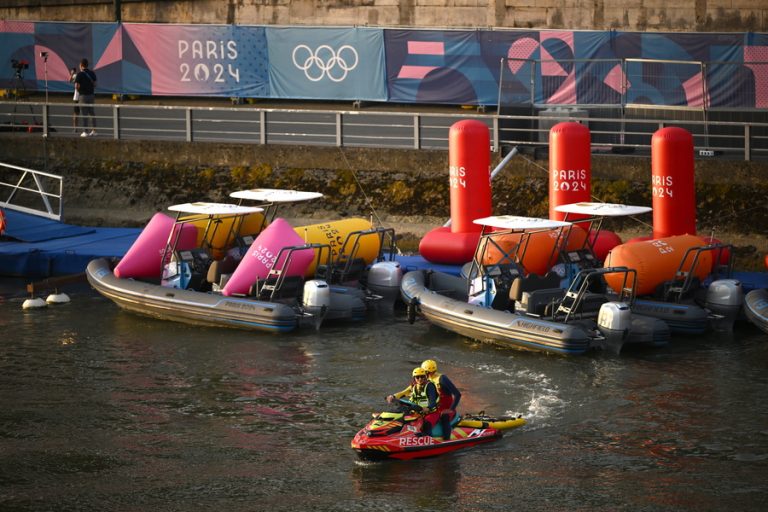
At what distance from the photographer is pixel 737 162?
97.3 ft

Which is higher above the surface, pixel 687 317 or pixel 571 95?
pixel 571 95

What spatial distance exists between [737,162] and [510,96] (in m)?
7.39

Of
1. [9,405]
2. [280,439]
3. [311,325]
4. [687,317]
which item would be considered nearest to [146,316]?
[311,325]

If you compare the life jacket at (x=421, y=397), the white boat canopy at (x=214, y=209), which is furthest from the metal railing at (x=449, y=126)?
the life jacket at (x=421, y=397)

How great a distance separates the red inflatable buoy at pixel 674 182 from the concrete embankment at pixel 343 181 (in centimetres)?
246

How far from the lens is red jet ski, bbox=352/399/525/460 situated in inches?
719

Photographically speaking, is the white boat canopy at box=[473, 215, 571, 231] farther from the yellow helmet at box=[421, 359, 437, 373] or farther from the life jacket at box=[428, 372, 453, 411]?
the life jacket at box=[428, 372, 453, 411]

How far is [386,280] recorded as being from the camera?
27.1 m

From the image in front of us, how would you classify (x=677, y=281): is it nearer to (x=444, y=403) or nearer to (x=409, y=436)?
(x=444, y=403)

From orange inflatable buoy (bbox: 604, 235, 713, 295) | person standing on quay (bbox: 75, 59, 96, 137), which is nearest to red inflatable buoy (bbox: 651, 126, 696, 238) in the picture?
orange inflatable buoy (bbox: 604, 235, 713, 295)

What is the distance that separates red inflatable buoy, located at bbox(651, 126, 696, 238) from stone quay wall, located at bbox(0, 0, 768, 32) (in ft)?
43.2

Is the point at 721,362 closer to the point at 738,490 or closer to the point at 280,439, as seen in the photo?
the point at 738,490

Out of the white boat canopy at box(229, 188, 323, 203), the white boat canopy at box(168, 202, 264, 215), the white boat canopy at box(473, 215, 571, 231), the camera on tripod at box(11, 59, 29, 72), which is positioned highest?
the camera on tripod at box(11, 59, 29, 72)

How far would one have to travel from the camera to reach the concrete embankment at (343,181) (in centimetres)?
2969
